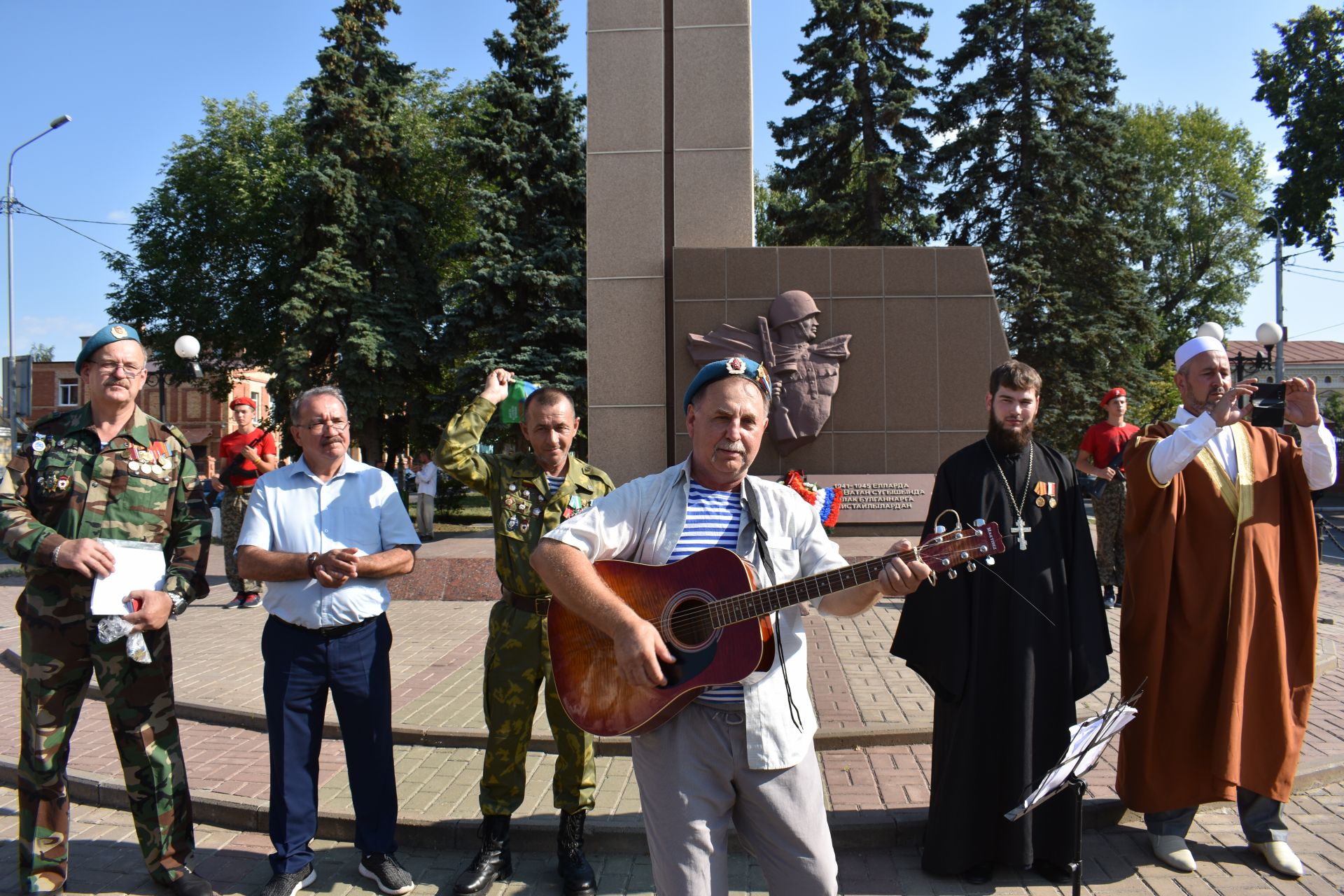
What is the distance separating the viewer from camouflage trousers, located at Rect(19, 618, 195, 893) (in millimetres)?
3619

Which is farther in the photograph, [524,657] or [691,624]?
[524,657]

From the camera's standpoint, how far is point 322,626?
3.69 meters

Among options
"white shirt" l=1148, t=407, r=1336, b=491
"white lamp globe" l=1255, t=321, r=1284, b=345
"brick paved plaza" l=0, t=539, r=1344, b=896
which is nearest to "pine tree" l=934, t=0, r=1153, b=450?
"white lamp globe" l=1255, t=321, r=1284, b=345

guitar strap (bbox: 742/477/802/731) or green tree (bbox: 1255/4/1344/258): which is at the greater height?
green tree (bbox: 1255/4/1344/258)

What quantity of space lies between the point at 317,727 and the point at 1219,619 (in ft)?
12.5

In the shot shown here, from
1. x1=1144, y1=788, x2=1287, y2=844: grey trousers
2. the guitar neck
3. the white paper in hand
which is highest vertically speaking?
the guitar neck

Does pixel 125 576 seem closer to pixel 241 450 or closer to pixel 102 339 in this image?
pixel 102 339

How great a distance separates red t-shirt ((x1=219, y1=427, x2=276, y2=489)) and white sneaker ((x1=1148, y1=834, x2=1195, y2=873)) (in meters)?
8.52

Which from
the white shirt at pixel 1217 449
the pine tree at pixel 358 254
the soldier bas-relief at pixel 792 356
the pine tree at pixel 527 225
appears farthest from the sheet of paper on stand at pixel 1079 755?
the pine tree at pixel 358 254

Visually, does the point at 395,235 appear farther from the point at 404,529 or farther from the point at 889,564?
the point at 889,564

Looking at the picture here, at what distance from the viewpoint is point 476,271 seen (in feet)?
68.8

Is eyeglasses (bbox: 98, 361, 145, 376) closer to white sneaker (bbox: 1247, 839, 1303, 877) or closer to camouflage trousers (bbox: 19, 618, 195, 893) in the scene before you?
camouflage trousers (bbox: 19, 618, 195, 893)

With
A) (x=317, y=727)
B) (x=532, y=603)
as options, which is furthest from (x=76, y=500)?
(x=532, y=603)

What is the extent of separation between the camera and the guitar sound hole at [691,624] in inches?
97.6
